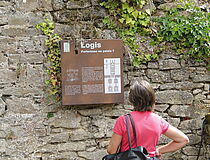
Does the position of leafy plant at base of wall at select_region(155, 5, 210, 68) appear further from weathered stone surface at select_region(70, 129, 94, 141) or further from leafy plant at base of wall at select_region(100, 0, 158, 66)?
weathered stone surface at select_region(70, 129, 94, 141)

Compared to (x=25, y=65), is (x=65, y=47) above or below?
above

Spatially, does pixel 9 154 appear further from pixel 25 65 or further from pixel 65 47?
pixel 65 47

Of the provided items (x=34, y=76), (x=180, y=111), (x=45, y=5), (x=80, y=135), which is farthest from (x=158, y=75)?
(x=45, y=5)

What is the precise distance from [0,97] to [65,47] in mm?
1077

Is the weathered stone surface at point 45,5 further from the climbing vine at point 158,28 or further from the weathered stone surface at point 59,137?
the weathered stone surface at point 59,137

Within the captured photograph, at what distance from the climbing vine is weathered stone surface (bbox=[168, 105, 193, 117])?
71cm

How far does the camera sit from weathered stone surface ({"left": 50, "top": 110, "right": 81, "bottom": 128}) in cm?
333

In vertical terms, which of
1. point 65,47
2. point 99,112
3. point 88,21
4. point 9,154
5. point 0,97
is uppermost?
point 88,21

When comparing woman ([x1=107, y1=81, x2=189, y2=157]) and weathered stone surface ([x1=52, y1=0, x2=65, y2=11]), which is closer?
woman ([x1=107, y1=81, x2=189, y2=157])

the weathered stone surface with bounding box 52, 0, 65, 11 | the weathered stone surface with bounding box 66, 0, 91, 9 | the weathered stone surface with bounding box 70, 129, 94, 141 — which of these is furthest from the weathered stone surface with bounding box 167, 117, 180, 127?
the weathered stone surface with bounding box 52, 0, 65, 11

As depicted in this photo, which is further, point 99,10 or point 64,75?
point 99,10

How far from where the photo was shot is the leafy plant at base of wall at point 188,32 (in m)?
3.49

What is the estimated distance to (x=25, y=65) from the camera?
3.35 m

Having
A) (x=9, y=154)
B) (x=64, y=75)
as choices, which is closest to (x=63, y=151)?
(x=9, y=154)
